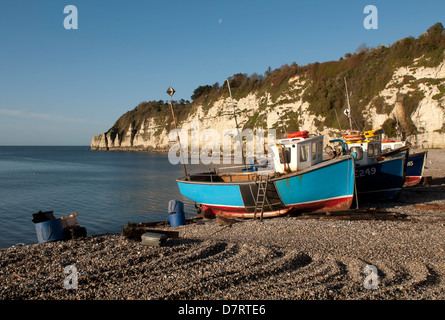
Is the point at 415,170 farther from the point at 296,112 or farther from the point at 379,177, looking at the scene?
the point at 296,112

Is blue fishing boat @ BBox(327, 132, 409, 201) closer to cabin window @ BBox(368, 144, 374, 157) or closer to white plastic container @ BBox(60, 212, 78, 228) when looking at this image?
cabin window @ BBox(368, 144, 374, 157)

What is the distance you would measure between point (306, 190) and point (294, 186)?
1.85ft

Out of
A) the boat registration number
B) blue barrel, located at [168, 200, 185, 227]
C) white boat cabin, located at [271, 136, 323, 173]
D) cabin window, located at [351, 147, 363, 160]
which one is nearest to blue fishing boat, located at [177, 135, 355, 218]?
white boat cabin, located at [271, 136, 323, 173]

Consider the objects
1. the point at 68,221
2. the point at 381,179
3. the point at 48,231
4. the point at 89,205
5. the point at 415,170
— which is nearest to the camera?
the point at 48,231

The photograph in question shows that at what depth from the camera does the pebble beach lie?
6.37 metres


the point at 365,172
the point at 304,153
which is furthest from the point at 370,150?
the point at 304,153

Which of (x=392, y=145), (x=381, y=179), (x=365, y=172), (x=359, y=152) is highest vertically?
(x=392, y=145)

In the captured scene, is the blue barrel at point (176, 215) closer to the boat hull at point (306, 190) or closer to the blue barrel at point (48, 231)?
the boat hull at point (306, 190)

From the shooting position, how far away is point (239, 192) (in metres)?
15.8

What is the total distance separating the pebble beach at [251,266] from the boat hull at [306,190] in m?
2.73

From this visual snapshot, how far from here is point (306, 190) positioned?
46.8 feet

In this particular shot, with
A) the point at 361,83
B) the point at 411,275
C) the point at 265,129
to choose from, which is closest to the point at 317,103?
the point at 361,83

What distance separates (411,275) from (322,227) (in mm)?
4706
